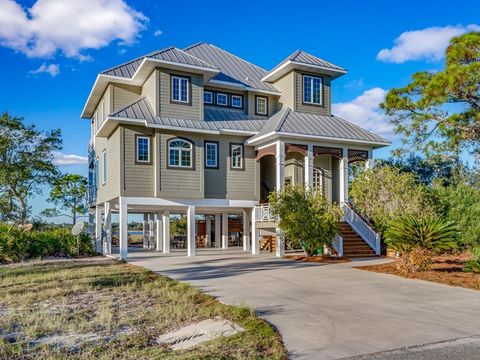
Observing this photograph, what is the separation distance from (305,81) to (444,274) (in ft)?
38.8

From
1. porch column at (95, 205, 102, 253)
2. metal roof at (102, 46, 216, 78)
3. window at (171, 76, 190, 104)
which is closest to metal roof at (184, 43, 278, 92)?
metal roof at (102, 46, 216, 78)

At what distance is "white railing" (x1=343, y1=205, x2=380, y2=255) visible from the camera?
19.0 metres

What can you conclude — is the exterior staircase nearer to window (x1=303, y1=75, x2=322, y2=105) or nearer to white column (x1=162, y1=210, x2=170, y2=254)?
window (x1=303, y1=75, x2=322, y2=105)

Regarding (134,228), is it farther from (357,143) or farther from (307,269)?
(307,269)

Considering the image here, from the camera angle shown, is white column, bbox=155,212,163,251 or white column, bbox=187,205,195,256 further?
white column, bbox=155,212,163,251

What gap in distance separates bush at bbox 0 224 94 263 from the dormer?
1185 centimetres

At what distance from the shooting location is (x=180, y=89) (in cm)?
1916

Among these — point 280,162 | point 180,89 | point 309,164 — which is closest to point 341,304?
point 280,162

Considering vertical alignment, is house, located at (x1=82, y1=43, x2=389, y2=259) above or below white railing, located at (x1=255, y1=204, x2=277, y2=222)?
above

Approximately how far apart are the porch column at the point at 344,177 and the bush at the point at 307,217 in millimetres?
3624

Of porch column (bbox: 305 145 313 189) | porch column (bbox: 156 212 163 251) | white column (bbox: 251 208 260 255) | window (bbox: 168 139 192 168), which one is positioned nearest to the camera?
window (bbox: 168 139 192 168)

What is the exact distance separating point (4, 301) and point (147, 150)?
32.6 ft

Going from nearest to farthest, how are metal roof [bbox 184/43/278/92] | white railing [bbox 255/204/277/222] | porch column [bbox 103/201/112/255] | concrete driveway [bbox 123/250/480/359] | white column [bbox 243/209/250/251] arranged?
1. concrete driveway [bbox 123/250/480/359]
2. white railing [bbox 255/204/277/222]
3. porch column [bbox 103/201/112/255]
4. metal roof [bbox 184/43/278/92]
5. white column [bbox 243/209/250/251]

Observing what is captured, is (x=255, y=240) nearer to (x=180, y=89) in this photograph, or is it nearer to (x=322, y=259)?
(x=322, y=259)
